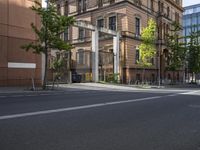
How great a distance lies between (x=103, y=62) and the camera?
5041 cm

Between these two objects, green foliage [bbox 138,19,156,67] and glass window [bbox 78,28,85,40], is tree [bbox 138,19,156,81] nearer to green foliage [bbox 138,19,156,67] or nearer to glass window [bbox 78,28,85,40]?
green foliage [bbox 138,19,156,67]

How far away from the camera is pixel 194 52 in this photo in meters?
59.1

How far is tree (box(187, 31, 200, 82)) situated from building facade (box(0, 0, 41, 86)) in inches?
1333

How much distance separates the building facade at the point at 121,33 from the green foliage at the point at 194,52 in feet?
15.1

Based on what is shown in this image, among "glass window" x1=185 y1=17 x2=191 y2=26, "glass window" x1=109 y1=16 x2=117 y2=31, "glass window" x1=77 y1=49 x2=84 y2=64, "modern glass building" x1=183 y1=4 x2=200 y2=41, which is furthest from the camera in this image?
"glass window" x1=185 y1=17 x2=191 y2=26

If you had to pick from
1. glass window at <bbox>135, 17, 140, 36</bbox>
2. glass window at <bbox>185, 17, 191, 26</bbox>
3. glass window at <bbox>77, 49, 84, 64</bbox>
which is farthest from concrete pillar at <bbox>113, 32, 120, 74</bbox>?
glass window at <bbox>185, 17, 191, 26</bbox>

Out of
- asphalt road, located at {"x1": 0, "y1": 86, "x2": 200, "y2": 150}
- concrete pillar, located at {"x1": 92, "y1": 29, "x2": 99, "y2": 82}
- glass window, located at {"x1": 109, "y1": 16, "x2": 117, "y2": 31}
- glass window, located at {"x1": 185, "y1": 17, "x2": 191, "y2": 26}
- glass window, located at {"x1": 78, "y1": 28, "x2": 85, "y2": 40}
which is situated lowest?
asphalt road, located at {"x1": 0, "y1": 86, "x2": 200, "y2": 150}

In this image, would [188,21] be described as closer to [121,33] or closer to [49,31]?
[121,33]

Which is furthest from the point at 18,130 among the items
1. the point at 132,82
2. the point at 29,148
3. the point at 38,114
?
the point at 132,82

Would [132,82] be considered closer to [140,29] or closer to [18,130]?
[140,29]

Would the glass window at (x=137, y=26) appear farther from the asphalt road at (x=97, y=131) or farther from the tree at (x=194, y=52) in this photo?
the asphalt road at (x=97, y=131)

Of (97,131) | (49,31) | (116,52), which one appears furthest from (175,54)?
(97,131)

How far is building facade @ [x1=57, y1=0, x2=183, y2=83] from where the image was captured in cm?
5056

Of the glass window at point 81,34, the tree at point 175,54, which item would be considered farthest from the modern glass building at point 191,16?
the glass window at point 81,34
